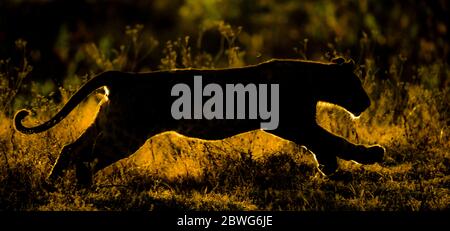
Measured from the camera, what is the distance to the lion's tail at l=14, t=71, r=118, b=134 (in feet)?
20.7

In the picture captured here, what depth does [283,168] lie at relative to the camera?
23.1 feet

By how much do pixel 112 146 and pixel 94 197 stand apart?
41 centimetres

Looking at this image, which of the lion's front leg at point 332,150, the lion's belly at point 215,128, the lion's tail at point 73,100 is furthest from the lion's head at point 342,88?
the lion's tail at point 73,100

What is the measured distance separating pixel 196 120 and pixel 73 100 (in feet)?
3.10

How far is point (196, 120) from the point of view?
6.38 m

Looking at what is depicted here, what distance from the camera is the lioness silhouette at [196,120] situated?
246 inches

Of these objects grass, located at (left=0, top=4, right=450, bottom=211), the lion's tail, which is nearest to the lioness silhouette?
the lion's tail

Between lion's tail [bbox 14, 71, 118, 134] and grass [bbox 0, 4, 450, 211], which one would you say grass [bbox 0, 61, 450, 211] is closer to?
grass [bbox 0, 4, 450, 211]

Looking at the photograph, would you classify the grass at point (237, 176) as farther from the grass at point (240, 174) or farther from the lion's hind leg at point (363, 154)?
the lion's hind leg at point (363, 154)

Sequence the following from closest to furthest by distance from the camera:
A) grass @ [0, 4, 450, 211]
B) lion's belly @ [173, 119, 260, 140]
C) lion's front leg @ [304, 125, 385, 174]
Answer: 1. grass @ [0, 4, 450, 211]
2. lion's belly @ [173, 119, 260, 140]
3. lion's front leg @ [304, 125, 385, 174]

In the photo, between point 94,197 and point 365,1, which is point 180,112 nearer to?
point 94,197

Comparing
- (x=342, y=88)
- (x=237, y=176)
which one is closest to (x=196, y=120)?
(x=237, y=176)
